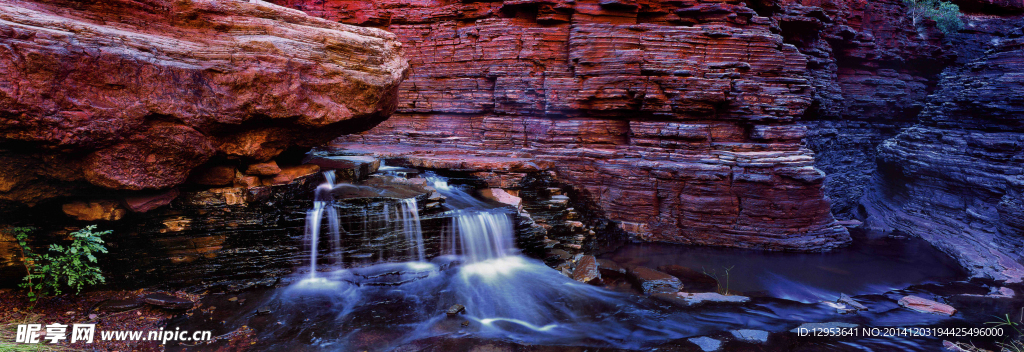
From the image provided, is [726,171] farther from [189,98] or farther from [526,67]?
[189,98]

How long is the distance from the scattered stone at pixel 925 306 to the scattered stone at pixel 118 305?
1247 centimetres

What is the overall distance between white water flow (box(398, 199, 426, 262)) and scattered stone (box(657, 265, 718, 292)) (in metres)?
5.11

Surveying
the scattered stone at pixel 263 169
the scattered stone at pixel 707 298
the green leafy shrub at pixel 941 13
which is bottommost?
the scattered stone at pixel 707 298

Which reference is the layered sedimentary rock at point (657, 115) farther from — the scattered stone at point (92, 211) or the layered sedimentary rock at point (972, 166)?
the scattered stone at point (92, 211)

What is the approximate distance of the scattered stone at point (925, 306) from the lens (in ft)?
24.8

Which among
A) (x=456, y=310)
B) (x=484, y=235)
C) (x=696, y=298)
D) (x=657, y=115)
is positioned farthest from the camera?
(x=657, y=115)

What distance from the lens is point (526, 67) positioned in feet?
41.9

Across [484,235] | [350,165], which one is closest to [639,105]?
[484,235]

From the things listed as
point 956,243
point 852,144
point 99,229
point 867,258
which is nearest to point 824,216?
point 867,258

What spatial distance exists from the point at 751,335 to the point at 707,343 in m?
0.80

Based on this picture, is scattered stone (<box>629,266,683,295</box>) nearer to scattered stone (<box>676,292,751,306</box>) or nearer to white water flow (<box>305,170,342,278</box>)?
scattered stone (<box>676,292,751,306</box>)

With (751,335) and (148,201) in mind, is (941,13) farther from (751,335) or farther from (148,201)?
(148,201)

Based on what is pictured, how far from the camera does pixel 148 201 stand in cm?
612

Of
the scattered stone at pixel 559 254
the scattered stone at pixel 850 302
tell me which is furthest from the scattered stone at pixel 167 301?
the scattered stone at pixel 850 302
